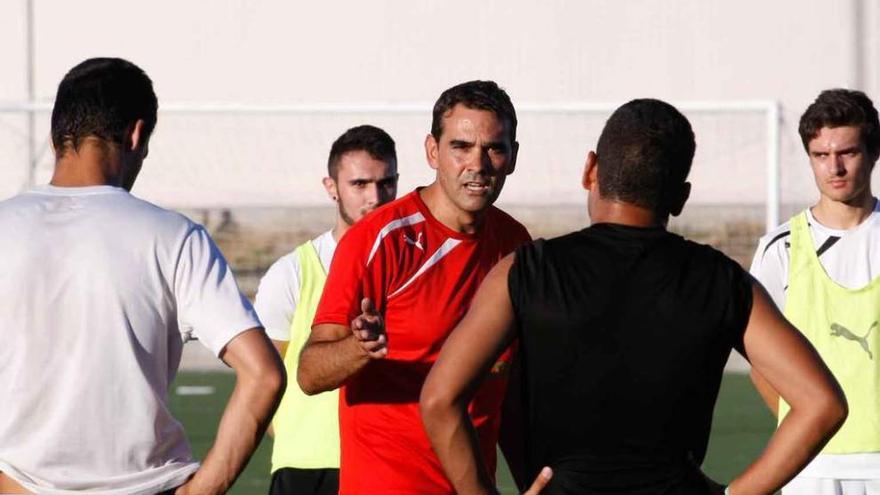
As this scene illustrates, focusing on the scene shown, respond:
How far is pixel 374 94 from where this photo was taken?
87.1 feet

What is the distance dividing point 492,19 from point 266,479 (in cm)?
1778

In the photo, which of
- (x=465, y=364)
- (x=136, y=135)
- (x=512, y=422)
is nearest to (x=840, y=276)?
(x=512, y=422)

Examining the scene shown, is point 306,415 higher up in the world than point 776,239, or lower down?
lower down

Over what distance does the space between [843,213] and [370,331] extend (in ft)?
7.66

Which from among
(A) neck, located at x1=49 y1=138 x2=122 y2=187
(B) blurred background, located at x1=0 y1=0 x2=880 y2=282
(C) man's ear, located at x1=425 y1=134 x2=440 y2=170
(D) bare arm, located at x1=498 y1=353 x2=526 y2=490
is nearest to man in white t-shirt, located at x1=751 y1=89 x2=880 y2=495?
(D) bare arm, located at x1=498 y1=353 x2=526 y2=490

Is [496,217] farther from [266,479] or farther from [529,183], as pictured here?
[529,183]

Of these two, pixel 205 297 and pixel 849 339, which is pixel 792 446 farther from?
pixel 849 339

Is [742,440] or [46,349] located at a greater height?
[46,349]

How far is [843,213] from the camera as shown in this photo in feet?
18.8

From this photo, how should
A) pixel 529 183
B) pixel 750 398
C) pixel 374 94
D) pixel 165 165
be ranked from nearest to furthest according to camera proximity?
pixel 750 398, pixel 165 165, pixel 529 183, pixel 374 94

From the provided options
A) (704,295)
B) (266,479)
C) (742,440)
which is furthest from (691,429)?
(742,440)

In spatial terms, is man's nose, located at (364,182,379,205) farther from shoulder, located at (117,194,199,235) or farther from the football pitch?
the football pitch

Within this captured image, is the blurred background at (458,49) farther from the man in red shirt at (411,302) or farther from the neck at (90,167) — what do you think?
the neck at (90,167)

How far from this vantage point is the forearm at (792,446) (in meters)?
3.57
